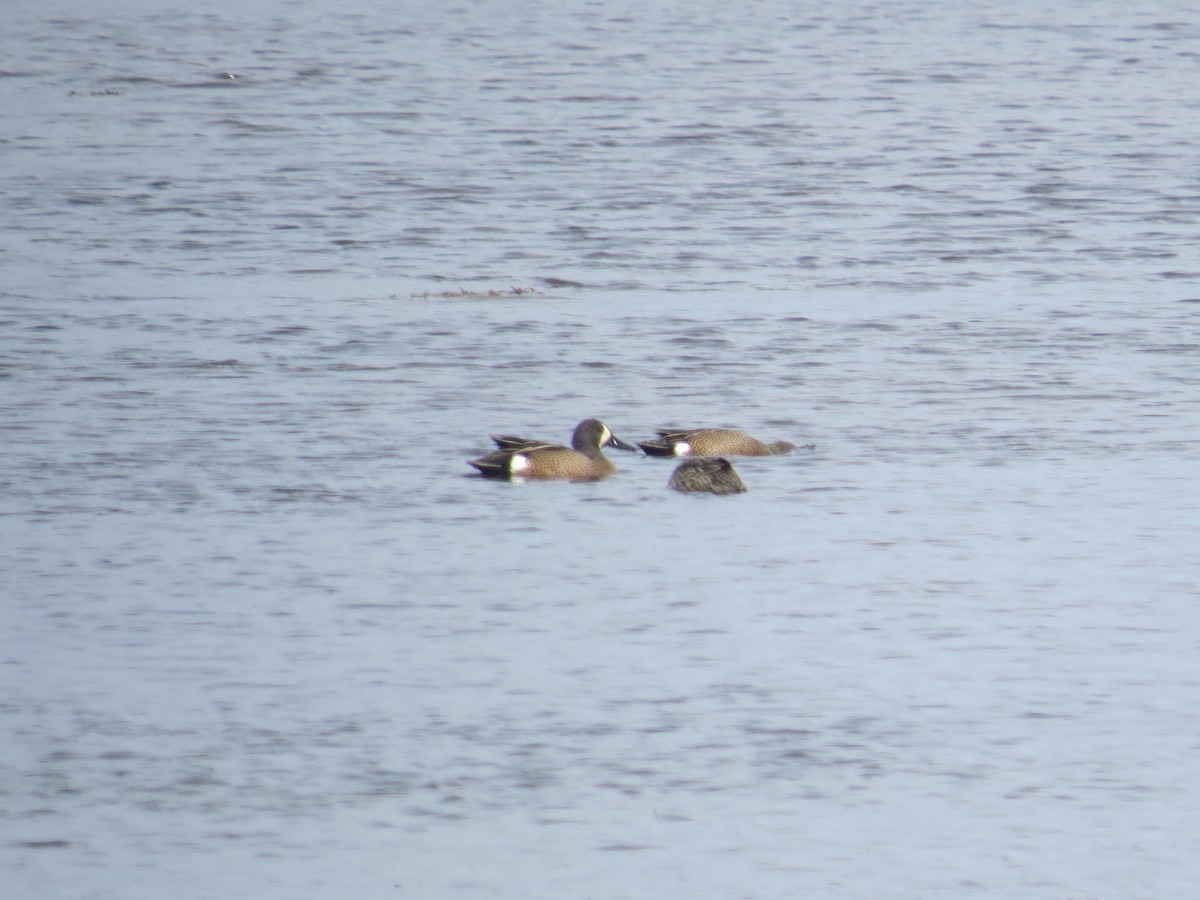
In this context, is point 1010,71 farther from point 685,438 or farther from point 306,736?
point 306,736

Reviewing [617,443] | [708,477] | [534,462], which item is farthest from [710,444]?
[534,462]

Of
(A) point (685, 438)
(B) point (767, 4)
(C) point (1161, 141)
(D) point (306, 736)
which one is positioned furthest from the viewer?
(B) point (767, 4)

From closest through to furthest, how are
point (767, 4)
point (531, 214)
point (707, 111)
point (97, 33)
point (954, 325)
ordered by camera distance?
point (954, 325), point (531, 214), point (707, 111), point (97, 33), point (767, 4)

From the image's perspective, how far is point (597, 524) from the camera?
10.1m

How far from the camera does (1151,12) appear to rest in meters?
33.1

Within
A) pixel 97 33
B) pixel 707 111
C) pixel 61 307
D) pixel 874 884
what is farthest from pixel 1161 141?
pixel 874 884

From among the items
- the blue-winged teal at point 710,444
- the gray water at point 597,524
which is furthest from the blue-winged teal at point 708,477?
the blue-winged teal at point 710,444

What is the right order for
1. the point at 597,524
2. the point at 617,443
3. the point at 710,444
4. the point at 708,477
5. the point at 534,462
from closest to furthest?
the point at 597,524 < the point at 708,477 < the point at 534,462 < the point at 710,444 < the point at 617,443

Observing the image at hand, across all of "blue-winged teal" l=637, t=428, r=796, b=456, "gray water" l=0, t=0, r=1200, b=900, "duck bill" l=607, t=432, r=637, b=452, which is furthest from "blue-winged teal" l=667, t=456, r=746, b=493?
"duck bill" l=607, t=432, r=637, b=452

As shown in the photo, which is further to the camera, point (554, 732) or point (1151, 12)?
point (1151, 12)

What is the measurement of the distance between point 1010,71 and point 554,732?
22237 mm

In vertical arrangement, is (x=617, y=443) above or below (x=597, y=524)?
above

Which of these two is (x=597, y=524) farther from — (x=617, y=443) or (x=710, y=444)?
(x=617, y=443)

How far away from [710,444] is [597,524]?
1007 millimetres
